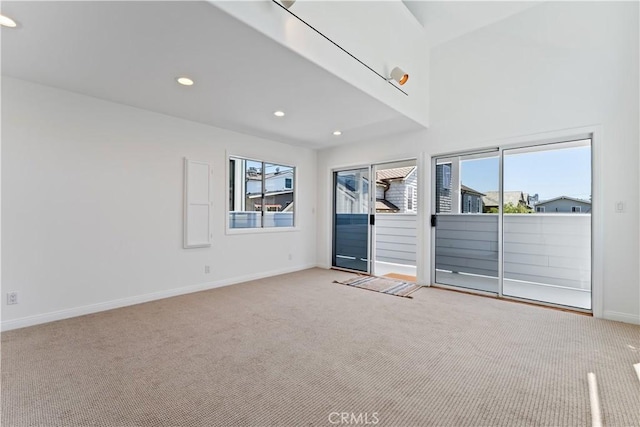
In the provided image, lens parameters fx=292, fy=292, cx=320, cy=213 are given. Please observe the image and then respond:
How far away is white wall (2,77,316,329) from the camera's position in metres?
2.90

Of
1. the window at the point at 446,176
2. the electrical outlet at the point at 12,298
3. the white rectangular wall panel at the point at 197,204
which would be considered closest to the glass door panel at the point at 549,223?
the window at the point at 446,176

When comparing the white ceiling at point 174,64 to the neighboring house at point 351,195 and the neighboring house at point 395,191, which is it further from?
the neighboring house at point 351,195

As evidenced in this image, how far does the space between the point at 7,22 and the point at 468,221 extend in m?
5.08

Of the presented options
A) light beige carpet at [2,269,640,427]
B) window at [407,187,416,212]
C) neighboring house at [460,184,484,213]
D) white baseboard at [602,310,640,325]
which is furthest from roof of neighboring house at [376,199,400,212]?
white baseboard at [602,310,640,325]

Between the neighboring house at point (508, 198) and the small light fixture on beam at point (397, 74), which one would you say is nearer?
the small light fixture on beam at point (397, 74)

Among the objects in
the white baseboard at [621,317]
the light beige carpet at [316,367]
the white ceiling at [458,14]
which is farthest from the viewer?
the white ceiling at [458,14]

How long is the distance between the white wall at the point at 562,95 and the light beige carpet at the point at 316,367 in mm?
→ 962

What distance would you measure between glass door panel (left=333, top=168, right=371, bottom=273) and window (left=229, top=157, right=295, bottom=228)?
961 mm

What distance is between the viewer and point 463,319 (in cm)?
315

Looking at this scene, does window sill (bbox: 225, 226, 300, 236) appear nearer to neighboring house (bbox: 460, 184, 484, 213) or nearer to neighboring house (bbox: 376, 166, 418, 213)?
neighboring house (bbox: 376, 166, 418, 213)

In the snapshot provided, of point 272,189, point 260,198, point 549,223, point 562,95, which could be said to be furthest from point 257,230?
point 562,95

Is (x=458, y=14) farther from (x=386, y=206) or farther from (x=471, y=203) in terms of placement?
(x=386, y=206)

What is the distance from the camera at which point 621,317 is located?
10.1 ft

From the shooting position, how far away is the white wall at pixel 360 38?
7.26 feet
